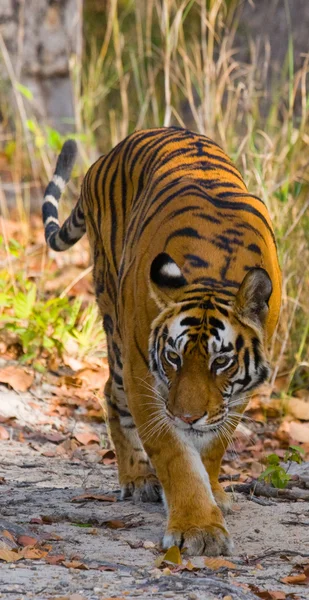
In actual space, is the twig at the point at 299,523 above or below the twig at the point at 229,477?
above

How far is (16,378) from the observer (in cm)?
587

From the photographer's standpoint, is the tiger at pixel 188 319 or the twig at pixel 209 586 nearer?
the twig at pixel 209 586

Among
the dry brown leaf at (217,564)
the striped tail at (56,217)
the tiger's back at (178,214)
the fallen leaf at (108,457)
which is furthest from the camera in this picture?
the fallen leaf at (108,457)

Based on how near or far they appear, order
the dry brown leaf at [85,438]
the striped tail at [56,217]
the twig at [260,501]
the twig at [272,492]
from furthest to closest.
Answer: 1. the dry brown leaf at [85,438]
2. the striped tail at [56,217]
3. the twig at [272,492]
4. the twig at [260,501]

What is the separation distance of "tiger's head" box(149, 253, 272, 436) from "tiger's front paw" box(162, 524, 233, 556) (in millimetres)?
340

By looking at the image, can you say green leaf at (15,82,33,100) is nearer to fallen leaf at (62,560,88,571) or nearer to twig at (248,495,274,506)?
twig at (248,495,274,506)

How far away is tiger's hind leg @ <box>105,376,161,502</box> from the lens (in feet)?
14.1

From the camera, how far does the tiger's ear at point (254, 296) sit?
10.9 feet

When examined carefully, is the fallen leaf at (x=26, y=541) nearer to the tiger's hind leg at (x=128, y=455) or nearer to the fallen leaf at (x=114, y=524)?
the fallen leaf at (x=114, y=524)

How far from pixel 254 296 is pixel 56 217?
2210 millimetres

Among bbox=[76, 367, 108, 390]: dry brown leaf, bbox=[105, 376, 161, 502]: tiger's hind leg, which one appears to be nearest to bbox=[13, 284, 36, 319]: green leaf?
bbox=[76, 367, 108, 390]: dry brown leaf

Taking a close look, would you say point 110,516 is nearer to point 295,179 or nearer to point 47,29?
point 295,179

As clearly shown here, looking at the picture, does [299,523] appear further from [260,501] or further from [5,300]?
[5,300]

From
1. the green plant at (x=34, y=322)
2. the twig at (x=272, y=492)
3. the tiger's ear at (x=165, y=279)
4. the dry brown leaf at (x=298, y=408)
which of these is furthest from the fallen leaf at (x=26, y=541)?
the dry brown leaf at (x=298, y=408)
